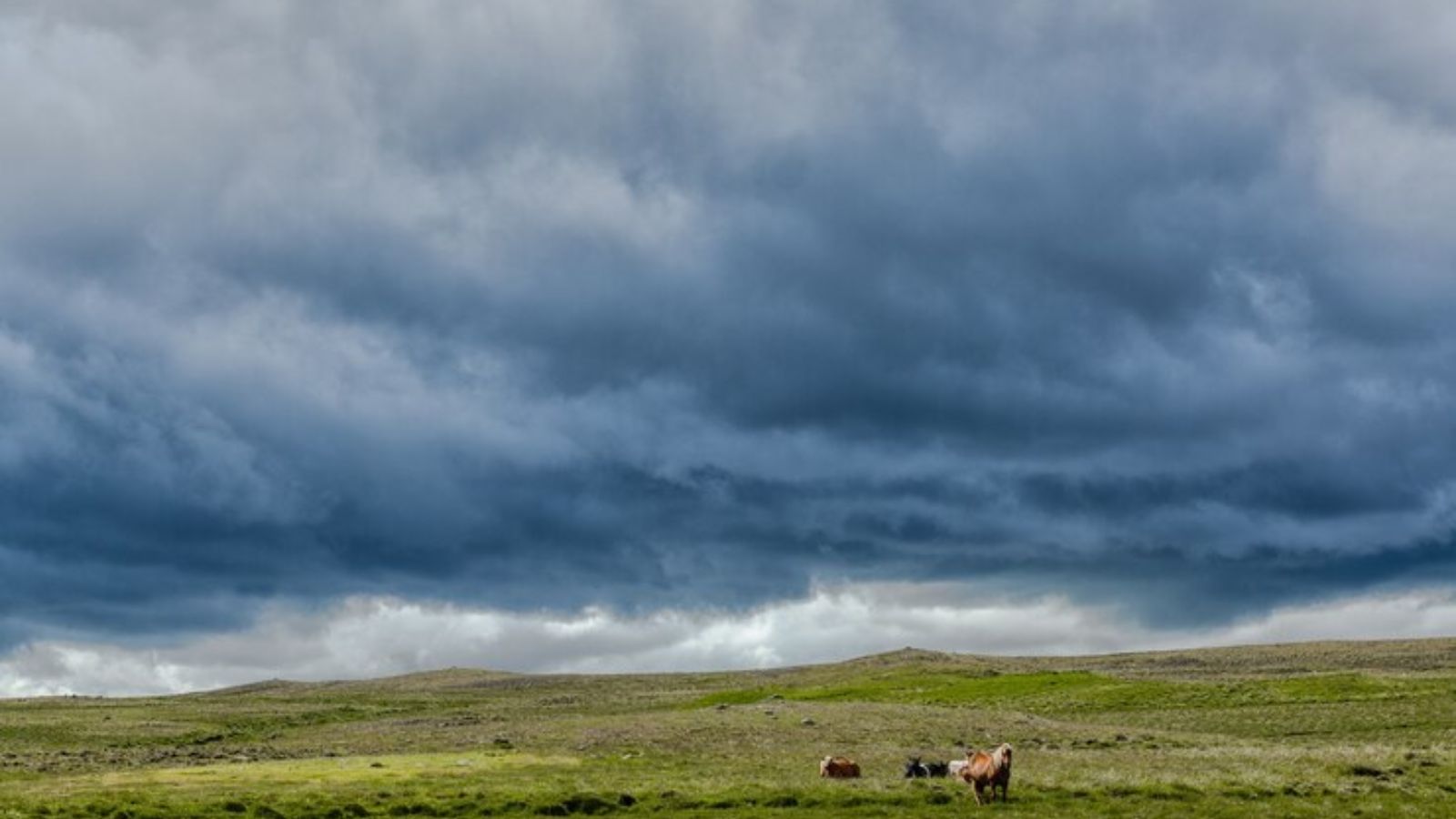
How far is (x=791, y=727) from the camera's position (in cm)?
7631

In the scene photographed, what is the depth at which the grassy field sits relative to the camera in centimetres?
4284

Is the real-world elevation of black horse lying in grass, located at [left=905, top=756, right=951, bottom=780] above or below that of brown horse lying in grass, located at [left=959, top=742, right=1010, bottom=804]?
below

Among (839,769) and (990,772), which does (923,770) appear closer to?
(839,769)

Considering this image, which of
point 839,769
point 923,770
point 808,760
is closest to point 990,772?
point 923,770

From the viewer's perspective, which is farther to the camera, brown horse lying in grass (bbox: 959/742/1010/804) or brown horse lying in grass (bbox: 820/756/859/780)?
brown horse lying in grass (bbox: 820/756/859/780)

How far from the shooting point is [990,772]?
138 feet

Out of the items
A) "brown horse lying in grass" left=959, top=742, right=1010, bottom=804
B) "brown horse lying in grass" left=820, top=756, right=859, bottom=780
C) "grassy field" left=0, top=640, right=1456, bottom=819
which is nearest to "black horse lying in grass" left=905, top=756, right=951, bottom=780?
"grassy field" left=0, top=640, right=1456, bottom=819

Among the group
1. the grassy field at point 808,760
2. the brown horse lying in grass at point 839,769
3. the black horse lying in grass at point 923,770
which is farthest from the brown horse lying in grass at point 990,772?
the brown horse lying in grass at point 839,769

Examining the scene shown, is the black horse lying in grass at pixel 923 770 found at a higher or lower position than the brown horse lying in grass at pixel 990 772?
lower

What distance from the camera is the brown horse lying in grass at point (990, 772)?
137 feet

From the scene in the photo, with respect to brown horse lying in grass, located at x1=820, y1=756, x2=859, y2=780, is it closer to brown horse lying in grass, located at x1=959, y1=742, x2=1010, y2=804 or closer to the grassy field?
the grassy field

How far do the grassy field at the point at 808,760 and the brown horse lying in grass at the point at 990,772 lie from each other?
104 centimetres

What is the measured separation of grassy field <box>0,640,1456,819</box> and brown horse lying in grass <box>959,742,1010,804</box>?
1.04m

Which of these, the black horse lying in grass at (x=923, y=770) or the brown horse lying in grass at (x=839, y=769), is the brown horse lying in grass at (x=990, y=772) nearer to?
the black horse lying in grass at (x=923, y=770)
